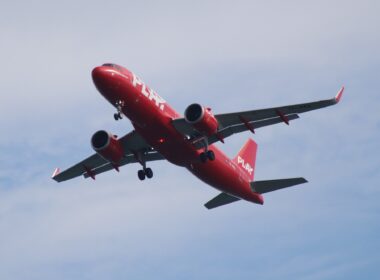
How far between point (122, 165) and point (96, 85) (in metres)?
11.7

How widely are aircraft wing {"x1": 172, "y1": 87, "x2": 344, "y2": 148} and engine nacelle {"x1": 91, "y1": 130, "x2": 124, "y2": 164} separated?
5091 mm

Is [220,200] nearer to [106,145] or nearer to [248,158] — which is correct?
[248,158]

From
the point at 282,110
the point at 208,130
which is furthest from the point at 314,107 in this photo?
the point at 208,130

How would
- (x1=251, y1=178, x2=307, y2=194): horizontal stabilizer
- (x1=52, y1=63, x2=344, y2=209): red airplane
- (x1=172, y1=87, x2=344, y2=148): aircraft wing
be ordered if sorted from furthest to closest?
(x1=251, y1=178, x2=307, y2=194): horizontal stabilizer < (x1=172, y1=87, x2=344, y2=148): aircraft wing < (x1=52, y1=63, x2=344, y2=209): red airplane

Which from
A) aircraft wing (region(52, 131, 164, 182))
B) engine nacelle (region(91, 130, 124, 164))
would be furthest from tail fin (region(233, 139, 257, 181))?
engine nacelle (region(91, 130, 124, 164))

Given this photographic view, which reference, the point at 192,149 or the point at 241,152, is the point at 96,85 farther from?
the point at 241,152

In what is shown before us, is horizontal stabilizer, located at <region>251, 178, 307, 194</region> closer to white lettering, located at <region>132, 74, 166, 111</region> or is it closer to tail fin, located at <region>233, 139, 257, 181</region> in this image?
tail fin, located at <region>233, 139, 257, 181</region>

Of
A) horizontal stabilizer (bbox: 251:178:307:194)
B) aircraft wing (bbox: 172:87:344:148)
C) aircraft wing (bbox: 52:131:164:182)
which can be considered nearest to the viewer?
aircraft wing (bbox: 172:87:344:148)

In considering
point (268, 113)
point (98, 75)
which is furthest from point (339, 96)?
point (98, 75)

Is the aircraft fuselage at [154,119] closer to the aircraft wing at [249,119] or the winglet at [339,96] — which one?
the aircraft wing at [249,119]

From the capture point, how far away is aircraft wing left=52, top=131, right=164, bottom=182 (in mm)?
59562

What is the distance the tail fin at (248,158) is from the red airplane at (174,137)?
2181 millimetres

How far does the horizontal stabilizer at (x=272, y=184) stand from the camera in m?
60.9

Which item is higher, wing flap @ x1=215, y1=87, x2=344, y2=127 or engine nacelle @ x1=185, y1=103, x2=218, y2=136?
engine nacelle @ x1=185, y1=103, x2=218, y2=136
